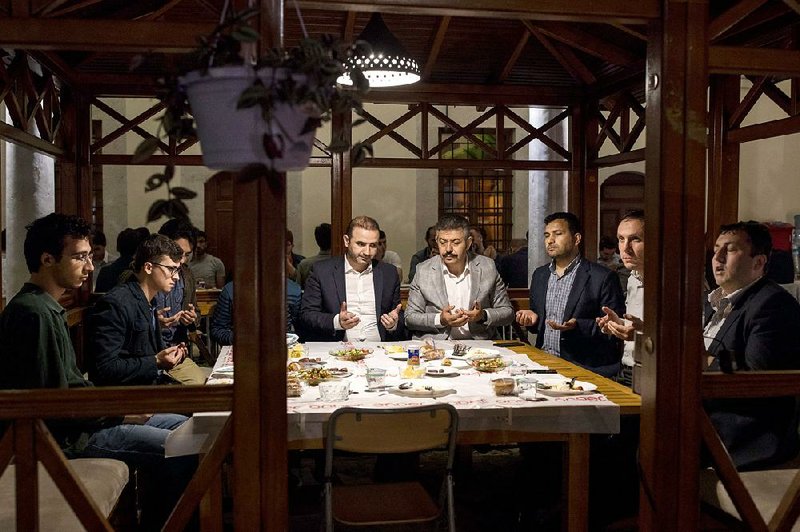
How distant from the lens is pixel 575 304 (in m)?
4.72

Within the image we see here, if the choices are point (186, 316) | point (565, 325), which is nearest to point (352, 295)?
point (186, 316)

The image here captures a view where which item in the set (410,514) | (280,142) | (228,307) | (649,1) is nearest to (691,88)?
(649,1)

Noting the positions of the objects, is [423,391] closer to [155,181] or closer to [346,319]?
[346,319]

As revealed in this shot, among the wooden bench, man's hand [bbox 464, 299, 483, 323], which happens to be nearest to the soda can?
man's hand [bbox 464, 299, 483, 323]

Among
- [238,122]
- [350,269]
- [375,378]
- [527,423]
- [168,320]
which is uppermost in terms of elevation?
[238,122]

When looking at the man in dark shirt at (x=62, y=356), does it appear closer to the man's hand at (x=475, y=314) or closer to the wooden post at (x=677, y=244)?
the man's hand at (x=475, y=314)

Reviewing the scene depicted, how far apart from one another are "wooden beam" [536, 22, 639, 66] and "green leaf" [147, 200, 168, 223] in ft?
16.3

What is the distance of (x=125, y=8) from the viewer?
19.8 ft

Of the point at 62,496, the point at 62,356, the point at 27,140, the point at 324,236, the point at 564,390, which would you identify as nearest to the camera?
the point at 62,496

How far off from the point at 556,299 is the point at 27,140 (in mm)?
4315

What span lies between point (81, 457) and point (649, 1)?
3.15 m

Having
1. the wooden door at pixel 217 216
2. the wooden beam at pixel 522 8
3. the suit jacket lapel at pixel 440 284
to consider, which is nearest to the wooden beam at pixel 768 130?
the suit jacket lapel at pixel 440 284

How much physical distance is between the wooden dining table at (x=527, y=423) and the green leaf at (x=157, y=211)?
60.8 inches

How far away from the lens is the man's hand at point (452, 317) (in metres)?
4.83
